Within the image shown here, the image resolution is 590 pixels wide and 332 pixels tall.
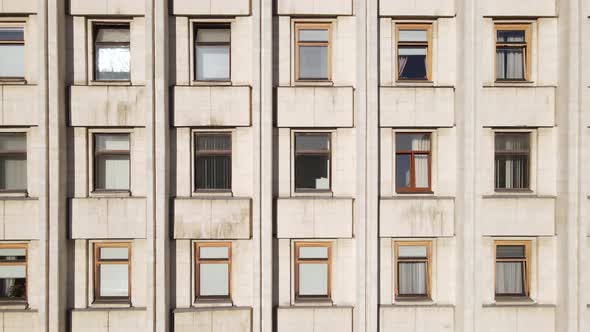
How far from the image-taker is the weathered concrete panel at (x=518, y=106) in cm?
1155

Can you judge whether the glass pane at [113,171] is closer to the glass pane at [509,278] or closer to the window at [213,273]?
the window at [213,273]

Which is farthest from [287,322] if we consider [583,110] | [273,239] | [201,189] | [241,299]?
[583,110]

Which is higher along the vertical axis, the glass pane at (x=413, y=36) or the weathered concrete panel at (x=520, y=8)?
the weathered concrete panel at (x=520, y=8)

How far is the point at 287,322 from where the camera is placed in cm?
1148

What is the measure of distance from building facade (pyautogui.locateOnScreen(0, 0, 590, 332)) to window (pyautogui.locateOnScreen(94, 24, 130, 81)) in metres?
0.06

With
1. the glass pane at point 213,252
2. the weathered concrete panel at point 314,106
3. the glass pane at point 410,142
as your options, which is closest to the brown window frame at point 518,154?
the glass pane at point 410,142

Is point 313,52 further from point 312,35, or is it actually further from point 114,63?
point 114,63

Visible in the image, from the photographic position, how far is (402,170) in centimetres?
1203

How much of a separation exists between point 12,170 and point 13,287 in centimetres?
347

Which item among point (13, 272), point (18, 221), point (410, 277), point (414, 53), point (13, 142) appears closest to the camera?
point (18, 221)

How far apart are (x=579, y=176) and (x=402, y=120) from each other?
5.26m

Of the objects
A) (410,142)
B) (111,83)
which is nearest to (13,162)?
(111,83)

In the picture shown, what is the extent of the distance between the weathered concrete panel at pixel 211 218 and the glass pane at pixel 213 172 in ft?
1.83

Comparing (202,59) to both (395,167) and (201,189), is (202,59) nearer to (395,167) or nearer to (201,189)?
(201,189)
